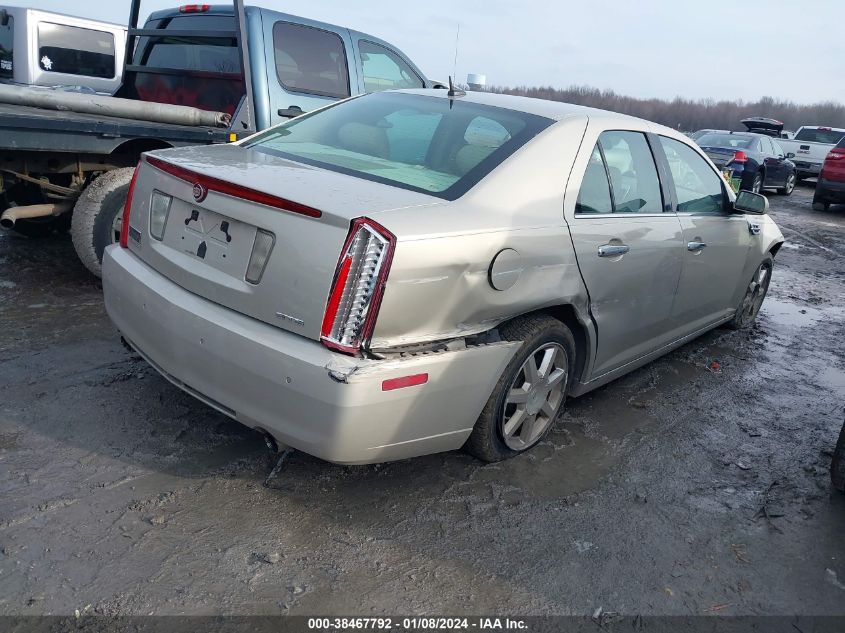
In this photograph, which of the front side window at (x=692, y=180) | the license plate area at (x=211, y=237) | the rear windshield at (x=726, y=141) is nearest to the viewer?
the license plate area at (x=211, y=237)

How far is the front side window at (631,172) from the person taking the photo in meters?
3.41

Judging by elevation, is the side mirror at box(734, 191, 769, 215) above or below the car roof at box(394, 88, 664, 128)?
below

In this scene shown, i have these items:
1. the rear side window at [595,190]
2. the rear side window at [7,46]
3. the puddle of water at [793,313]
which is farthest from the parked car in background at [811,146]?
the rear side window at [595,190]

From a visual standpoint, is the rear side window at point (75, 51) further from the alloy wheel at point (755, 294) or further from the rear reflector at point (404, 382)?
the rear reflector at point (404, 382)

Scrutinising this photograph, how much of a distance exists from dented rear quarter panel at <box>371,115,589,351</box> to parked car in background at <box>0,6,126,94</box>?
8.31 m

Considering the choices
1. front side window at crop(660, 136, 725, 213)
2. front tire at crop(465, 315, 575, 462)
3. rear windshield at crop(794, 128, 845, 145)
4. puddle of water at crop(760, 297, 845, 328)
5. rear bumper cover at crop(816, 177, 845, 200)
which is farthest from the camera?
rear windshield at crop(794, 128, 845, 145)

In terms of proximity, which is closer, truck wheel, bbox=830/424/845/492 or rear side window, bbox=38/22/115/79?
truck wheel, bbox=830/424/845/492

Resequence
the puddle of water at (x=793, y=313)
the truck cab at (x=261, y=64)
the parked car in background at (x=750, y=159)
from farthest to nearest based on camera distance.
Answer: the parked car in background at (x=750, y=159)
the puddle of water at (x=793, y=313)
the truck cab at (x=261, y=64)

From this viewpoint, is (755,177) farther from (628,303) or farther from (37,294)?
(37,294)

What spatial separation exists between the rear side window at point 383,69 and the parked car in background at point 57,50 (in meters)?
4.73

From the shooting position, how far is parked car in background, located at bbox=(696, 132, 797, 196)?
1478cm

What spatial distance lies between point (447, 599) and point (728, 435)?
6.92ft

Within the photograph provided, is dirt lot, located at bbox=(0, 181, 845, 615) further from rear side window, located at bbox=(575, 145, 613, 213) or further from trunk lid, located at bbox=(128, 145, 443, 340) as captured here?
rear side window, located at bbox=(575, 145, 613, 213)

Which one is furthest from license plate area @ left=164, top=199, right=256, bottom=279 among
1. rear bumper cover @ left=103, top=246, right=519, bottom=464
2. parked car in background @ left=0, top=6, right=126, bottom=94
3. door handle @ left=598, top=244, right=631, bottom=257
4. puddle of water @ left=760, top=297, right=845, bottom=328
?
parked car in background @ left=0, top=6, right=126, bottom=94
